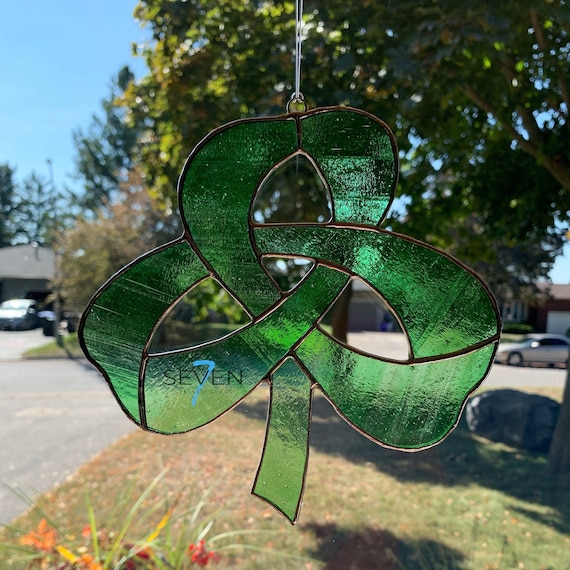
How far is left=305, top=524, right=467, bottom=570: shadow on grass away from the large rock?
2.92 meters

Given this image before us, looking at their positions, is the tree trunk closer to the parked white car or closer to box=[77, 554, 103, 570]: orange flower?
box=[77, 554, 103, 570]: orange flower

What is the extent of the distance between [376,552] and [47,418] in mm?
4832

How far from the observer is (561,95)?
172 inches

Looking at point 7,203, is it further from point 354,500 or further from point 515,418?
point 515,418

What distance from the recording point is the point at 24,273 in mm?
5312

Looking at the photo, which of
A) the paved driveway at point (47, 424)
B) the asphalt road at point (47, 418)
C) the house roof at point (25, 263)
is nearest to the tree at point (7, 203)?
the house roof at point (25, 263)

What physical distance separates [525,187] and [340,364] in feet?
13.7

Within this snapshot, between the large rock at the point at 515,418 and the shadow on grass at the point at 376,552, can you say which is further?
the large rock at the point at 515,418

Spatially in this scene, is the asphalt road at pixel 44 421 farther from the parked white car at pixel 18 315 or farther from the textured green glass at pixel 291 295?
the textured green glass at pixel 291 295

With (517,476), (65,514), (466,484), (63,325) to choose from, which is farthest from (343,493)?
(63,325)

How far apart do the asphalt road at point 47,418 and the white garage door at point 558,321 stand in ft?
8.33

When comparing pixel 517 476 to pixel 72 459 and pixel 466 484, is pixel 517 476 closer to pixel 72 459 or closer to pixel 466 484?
pixel 466 484

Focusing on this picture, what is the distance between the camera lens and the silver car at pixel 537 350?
29.2 feet

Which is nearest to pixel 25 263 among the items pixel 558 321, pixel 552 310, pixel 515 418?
pixel 515 418
